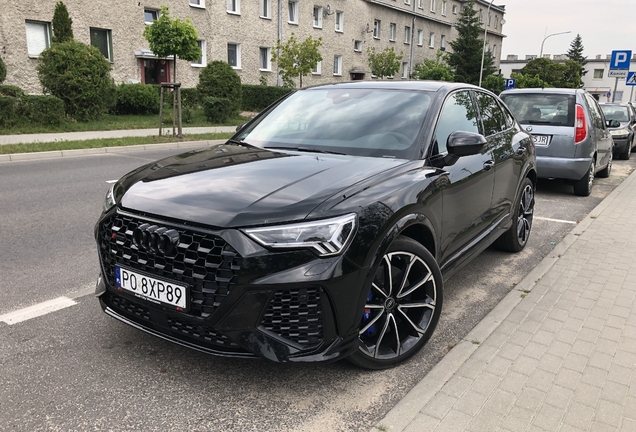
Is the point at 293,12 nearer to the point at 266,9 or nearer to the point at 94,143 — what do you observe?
the point at 266,9

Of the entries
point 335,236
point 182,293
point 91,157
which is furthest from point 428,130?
point 91,157

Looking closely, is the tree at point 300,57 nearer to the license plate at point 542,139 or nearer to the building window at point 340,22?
the building window at point 340,22

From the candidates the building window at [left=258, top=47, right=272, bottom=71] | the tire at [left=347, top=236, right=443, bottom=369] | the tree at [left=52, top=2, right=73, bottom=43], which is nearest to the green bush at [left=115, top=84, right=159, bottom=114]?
the tree at [left=52, top=2, right=73, bottom=43]

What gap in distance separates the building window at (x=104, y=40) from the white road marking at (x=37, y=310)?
83.0ft

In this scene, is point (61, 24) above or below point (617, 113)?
above

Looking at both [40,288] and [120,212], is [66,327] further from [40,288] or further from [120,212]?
[120,212]

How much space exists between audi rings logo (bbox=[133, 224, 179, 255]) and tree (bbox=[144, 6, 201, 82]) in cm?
1704

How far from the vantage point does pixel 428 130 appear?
142 inches

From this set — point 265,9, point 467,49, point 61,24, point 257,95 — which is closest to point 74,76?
point 61,24

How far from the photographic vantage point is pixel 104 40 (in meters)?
26.3

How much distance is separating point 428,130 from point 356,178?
950 millimetres

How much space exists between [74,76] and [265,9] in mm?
19206

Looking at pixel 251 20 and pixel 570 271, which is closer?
pixel 570 271

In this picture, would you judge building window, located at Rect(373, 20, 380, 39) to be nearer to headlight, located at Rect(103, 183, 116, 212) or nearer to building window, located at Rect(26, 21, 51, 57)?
building window, located at Rect(26, 21, 51, 57)
